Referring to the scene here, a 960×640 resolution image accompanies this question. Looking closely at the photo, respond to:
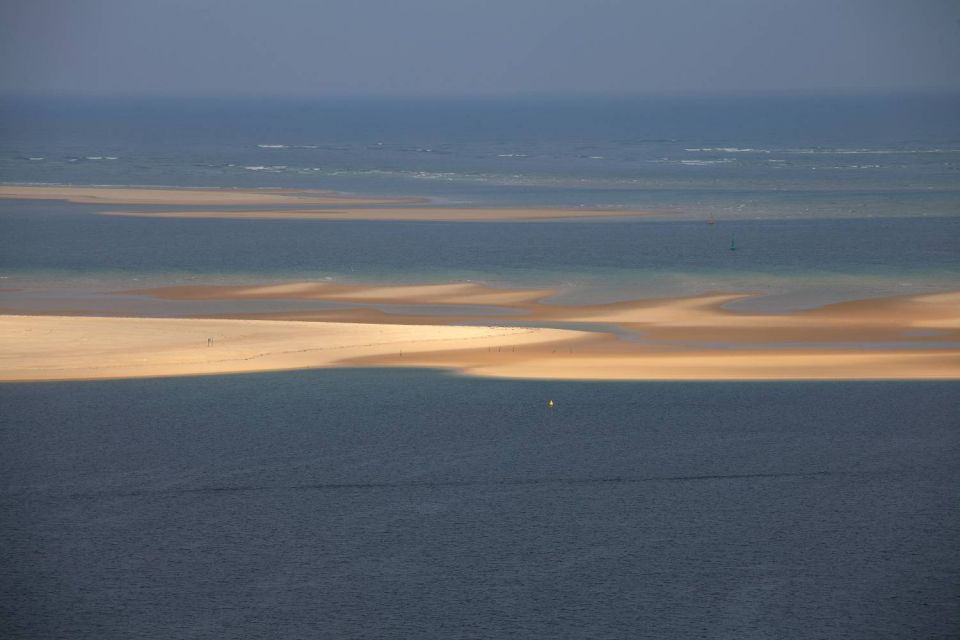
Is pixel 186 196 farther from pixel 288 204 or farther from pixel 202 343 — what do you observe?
pixel 202 343

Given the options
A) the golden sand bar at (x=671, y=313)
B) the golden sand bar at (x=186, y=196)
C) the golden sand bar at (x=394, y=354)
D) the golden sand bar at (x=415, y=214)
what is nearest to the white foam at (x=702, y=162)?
the golden sand bar at (x=186, y=196)

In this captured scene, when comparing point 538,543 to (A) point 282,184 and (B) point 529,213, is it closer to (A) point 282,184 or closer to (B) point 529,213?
(B) point 529,213

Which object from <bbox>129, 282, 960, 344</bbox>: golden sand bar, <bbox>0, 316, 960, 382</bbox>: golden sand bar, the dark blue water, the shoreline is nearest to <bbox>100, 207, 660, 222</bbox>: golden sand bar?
the shoreline

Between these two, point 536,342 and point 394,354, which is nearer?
point 394,354

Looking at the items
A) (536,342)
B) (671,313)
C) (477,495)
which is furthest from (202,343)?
(477,495)

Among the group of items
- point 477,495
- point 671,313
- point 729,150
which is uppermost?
point 477,495

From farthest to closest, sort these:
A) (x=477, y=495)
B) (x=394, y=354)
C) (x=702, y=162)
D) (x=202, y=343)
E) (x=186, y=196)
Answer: (x=702, y=162) → (x=186, y=196) → (x=202, y=343) → (x=394, y=354) → (x=477, y=495)
